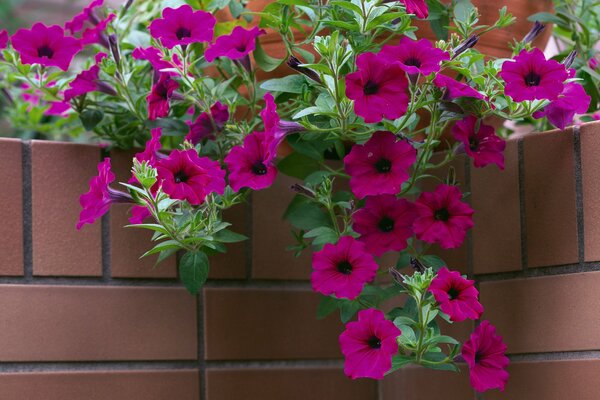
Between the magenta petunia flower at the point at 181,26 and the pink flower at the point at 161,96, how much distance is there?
79 mm

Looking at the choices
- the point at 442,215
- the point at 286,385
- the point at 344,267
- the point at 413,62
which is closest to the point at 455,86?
the point at 413,62

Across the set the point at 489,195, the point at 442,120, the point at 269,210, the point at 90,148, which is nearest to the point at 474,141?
the point at 442,120

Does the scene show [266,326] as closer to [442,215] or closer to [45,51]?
[442,215]

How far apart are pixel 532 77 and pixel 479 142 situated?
15 cm

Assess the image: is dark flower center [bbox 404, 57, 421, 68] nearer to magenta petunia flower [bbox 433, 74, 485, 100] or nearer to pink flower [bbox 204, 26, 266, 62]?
magenta petunia flower [bbox 433, 74, 485, 100]

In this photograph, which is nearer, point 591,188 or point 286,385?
point 591,188

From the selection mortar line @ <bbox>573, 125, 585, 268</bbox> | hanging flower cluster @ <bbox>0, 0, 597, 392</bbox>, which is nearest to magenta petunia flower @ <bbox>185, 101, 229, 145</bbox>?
hanging flower cluster @ <bbox>0, 0, 597, 392</bbox>

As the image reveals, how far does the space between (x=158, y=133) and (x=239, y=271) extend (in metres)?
0.35

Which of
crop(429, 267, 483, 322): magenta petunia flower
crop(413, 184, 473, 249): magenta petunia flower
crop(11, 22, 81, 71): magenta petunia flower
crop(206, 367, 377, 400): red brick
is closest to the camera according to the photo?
crop(429, 267, 483, 322): magenta petunia flower

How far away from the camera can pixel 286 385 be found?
148cm

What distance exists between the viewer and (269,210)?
152 cm

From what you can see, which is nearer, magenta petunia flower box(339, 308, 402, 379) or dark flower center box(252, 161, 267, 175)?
magenta petunia flower box(339, 308, 402, 379)

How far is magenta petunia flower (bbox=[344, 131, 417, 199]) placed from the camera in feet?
3.88

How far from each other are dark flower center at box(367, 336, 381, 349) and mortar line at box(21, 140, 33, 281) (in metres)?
0.56
